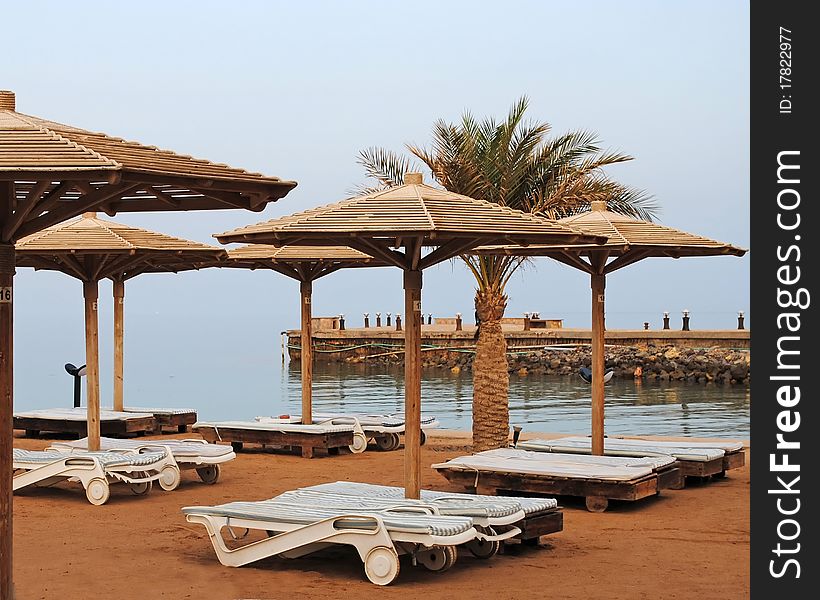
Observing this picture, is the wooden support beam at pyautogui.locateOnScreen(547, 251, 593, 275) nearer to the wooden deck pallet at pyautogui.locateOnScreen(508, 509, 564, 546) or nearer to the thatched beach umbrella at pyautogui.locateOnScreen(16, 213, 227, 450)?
the thatched beach umbrella at pyautogui.locateOnScreen(16, 213, 227, 450)

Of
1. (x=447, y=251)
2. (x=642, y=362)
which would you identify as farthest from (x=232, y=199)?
(x=642, y=362)

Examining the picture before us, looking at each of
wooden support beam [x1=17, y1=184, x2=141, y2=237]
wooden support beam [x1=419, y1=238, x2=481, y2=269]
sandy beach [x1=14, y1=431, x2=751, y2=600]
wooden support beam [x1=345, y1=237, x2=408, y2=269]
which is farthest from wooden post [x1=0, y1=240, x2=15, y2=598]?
wooden support beam [x1=419, y1=238, x2=481, y2=269]

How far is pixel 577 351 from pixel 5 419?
39942mm

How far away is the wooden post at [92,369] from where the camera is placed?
1276 cm

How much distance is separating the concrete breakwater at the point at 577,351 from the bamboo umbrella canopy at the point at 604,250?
27878 mm

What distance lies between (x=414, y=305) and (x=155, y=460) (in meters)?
4.05

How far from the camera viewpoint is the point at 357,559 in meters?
8.70

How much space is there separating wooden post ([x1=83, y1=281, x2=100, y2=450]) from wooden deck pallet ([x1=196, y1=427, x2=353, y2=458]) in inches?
116

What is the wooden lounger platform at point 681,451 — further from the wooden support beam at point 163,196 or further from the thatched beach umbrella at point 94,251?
the wooden support beam at point 163,196

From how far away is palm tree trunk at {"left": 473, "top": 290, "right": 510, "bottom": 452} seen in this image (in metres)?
15.8

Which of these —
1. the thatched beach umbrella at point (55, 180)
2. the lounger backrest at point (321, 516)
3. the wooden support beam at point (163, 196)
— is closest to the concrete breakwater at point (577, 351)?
the lounger backrest at point (321, 516)

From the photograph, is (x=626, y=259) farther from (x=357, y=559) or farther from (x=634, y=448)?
(x=357, y=559)

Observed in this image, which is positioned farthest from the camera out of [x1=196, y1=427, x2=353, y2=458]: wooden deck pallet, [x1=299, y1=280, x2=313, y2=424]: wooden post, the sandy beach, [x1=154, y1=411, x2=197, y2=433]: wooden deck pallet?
[x1=154, y1=411, x2=197, y2=433]: wooden deck pallet
